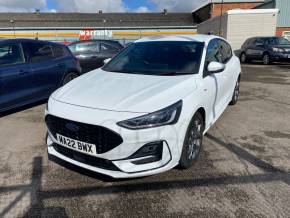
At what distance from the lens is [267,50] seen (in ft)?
56.2

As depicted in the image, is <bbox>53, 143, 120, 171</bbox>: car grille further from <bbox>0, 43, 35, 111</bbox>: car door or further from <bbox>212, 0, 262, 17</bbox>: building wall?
<bbox>212, 0, 262, 17</bbox>: building wall

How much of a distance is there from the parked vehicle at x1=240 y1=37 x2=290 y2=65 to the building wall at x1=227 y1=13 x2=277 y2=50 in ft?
14.9

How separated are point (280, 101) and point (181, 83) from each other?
16.1 ft

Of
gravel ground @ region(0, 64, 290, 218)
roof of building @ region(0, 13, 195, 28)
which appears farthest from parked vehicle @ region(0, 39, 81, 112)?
roof of building @ region(0, 13, 195, 28)

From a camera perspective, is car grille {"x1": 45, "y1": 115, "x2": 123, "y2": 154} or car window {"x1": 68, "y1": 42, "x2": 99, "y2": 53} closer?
car grille {"x1": 45, "y1": 115, "x2": 123, "y2": 154}

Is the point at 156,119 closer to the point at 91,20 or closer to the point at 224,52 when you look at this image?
the point at 224,52

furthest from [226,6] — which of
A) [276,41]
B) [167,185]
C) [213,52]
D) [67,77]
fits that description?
[167,185]

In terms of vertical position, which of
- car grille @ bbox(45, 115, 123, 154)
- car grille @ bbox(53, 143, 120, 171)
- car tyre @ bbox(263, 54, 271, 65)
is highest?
car tyre @ bbox(263, 54, 271, 65)

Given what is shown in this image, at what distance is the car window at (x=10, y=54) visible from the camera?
18.7 feet

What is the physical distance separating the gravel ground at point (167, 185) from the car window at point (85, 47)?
685 cm

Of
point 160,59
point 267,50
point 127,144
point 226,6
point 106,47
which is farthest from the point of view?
point 226,6

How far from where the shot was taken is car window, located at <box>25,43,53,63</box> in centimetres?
621

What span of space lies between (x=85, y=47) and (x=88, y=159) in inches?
346

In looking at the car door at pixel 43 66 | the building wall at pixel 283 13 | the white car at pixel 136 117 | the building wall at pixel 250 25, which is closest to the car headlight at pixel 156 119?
the white car at pixel 136 117
